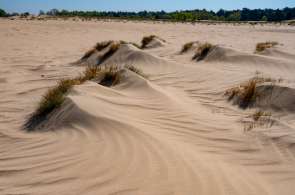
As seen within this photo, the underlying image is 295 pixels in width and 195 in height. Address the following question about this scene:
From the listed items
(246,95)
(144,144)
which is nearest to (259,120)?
(246,95)

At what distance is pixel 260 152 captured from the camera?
171 inches

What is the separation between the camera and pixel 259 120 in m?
5.51

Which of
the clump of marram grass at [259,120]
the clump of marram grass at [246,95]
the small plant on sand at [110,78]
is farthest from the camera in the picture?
the small plant on sand at [110,78]

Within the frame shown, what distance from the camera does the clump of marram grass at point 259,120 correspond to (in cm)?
523

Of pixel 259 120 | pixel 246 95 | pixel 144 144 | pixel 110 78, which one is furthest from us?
pixel 110 78

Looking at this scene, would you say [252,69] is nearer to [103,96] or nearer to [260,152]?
[103,96]

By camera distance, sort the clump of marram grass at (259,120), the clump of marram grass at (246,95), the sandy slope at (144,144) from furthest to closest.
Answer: the clump of marram grass at (246,95)
the clump of marram grass at (259,120)
the sandy slope at (144,144)

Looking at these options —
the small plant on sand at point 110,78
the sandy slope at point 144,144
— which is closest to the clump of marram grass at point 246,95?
the sandy slope at point 144,144

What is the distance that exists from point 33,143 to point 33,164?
64 cm

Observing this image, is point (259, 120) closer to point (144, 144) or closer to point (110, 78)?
point (144, 144)

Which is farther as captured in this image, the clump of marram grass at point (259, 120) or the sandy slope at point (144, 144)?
the clump of marram grass at point (259, 120)

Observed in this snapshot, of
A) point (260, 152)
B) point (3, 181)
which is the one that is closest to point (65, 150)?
point (3, 181)

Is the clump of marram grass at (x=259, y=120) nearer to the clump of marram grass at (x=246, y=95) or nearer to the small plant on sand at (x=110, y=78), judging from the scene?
the clump of marram grass at (x=246, y=95)

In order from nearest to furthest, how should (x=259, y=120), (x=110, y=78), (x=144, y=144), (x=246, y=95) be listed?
(x=144, y=144) < (x=259, y=120) < (x=246, y=95) < (x=110, y=78)
